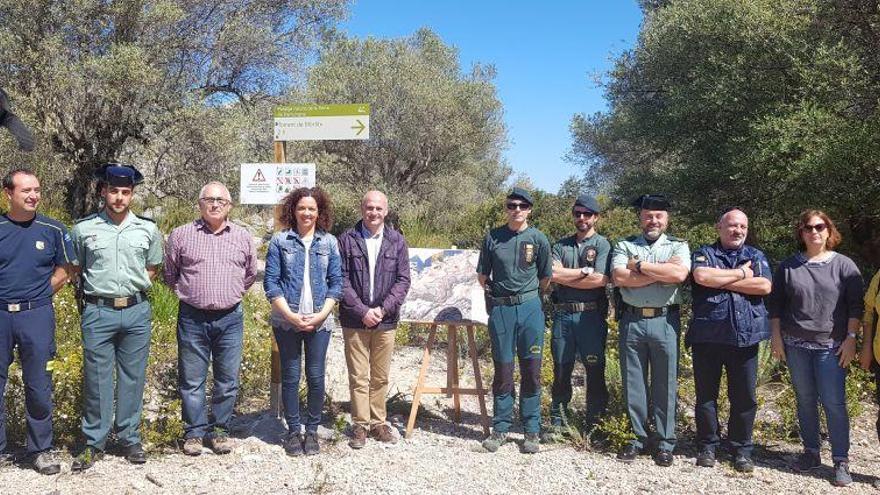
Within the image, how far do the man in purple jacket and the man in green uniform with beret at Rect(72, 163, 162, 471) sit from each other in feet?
4.51

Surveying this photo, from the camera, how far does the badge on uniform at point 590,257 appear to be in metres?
4.80

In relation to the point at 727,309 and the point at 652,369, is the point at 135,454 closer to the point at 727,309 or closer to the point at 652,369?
the point at 652,369

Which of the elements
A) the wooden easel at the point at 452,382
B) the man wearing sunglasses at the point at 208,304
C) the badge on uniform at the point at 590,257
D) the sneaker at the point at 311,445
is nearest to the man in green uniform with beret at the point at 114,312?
the man wearing sunglasses at the point at 208,304

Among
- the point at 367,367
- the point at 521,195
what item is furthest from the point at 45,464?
the point at 521,195

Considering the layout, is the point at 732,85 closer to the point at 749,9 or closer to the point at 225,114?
the point at 749,9

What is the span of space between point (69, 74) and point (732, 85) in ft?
34.5

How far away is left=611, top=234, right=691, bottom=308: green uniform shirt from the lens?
4.52m

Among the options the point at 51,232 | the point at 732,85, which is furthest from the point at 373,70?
the point at 51,232

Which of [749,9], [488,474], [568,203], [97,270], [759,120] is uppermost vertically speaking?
[749,9]

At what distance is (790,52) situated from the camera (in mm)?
10602

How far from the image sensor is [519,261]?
15.7 ft

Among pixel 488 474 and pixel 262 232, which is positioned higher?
pixel 262 232

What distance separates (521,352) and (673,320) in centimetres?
112

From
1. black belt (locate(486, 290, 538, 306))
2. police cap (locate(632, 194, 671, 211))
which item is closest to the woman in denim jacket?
black belt (locate(486, 290, 538, 306))
